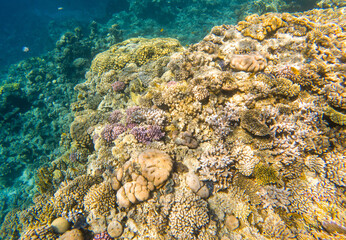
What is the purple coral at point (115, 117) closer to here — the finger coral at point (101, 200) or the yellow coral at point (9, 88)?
the finger coral at point (101, 200)

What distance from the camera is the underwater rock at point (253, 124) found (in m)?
4.02

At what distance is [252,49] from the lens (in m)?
6.10

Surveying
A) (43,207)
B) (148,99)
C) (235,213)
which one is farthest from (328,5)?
(43,207)

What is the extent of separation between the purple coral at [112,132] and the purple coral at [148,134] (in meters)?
0.85

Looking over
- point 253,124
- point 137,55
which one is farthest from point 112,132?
point 137,55

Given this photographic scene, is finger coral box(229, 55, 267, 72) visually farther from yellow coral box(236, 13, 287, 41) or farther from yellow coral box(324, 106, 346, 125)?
yellow coral box(324, 106, 346, 125)

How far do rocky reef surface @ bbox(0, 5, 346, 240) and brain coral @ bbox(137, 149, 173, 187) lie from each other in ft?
0.08

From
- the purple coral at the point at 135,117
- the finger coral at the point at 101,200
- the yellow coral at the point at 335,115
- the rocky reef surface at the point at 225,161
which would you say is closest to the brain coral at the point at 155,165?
the rocky reef surface at the point at 225,161

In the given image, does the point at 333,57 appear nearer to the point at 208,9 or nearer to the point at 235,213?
the point at 235,213

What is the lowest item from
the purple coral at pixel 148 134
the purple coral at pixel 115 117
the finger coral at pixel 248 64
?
the purple coral at pixel 148 134

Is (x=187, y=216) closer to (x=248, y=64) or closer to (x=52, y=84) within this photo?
(x=248, y=64)

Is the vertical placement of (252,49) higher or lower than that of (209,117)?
higher

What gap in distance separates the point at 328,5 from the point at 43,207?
19151mm

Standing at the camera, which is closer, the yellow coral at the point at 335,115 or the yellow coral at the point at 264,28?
the yellow coral at the point at 335,115
